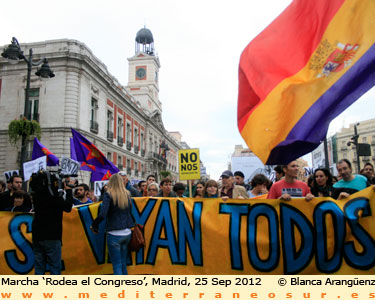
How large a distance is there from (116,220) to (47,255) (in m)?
0.91

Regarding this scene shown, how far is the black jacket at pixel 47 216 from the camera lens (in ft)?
13.1

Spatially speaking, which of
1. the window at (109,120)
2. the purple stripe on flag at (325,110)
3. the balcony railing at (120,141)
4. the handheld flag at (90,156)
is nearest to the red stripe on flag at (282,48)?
the purple stripe on flag at (325,110)

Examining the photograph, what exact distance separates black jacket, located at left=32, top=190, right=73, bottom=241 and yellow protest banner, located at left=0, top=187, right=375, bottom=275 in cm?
126

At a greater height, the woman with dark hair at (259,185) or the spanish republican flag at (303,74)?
the spanish republican flag at (303,74)

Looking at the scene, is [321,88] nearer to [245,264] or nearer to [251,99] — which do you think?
[251,99]

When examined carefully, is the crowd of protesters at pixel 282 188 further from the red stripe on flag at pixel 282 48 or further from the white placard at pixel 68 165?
the white placard at pixel 68 165

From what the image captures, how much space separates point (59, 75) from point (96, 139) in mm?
6127

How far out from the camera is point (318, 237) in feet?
14.4

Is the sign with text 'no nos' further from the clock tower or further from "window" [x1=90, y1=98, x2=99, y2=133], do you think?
the clock tower

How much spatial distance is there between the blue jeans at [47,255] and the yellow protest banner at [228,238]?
43.7 inches

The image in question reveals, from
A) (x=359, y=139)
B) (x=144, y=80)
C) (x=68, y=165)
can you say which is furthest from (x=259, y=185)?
(x=359, y=139)

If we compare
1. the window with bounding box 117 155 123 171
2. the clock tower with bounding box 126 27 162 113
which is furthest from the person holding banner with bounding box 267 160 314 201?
the clock tower with bounding box 126 27 162 113

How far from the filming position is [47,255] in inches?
159
